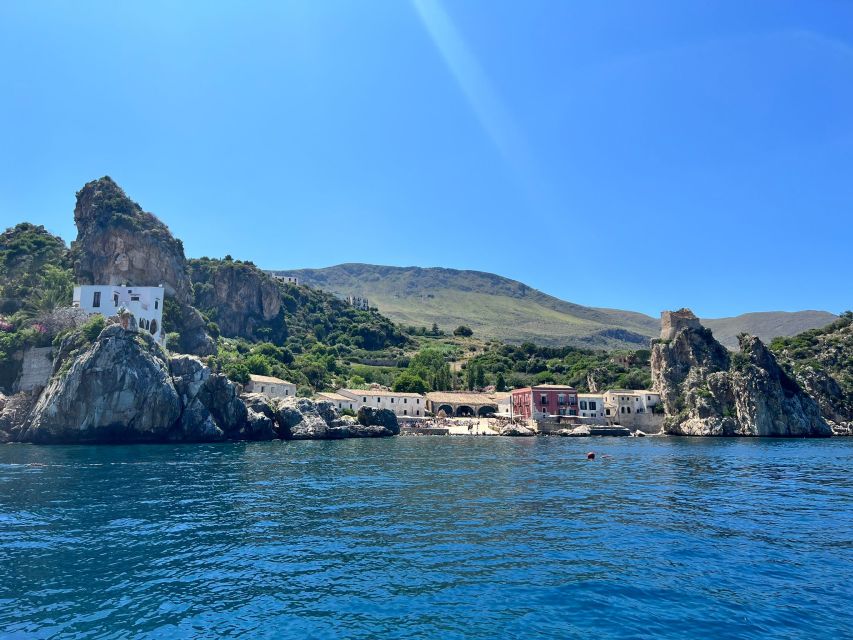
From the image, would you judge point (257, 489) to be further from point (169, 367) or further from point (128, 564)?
point (169, 367)

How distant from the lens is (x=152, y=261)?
320 feet

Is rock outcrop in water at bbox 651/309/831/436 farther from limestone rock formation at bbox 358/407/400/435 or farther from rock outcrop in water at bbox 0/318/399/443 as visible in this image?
A: rock outcrop in water at bbox 0/318/399/443

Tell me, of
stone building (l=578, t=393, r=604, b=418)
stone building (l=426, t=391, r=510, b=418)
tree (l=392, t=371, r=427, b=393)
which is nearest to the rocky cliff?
tree (l=392, t=371, r=427, b=393)

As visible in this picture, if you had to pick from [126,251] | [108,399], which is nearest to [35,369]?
[108,399]

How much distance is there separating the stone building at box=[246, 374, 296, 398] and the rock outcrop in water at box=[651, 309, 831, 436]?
61.4m

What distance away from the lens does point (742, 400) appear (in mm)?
83438

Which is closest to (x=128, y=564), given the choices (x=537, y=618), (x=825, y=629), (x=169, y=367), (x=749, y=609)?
(x=537, y=618)

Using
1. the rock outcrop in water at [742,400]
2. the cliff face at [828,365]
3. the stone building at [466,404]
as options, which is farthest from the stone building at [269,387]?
the cliff face at [828,365]

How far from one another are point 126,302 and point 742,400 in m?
88.7

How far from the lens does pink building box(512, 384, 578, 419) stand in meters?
96.2

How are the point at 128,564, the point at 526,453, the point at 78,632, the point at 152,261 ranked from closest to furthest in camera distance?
1. the point at 78,632
2. the point at 128,564
3. the point at 526,453
4. the point at 152,261

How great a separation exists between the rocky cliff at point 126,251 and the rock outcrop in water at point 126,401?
28.6 meters

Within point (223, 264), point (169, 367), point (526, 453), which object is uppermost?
point (223, 264)

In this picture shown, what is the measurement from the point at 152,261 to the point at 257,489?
82.7 meters
